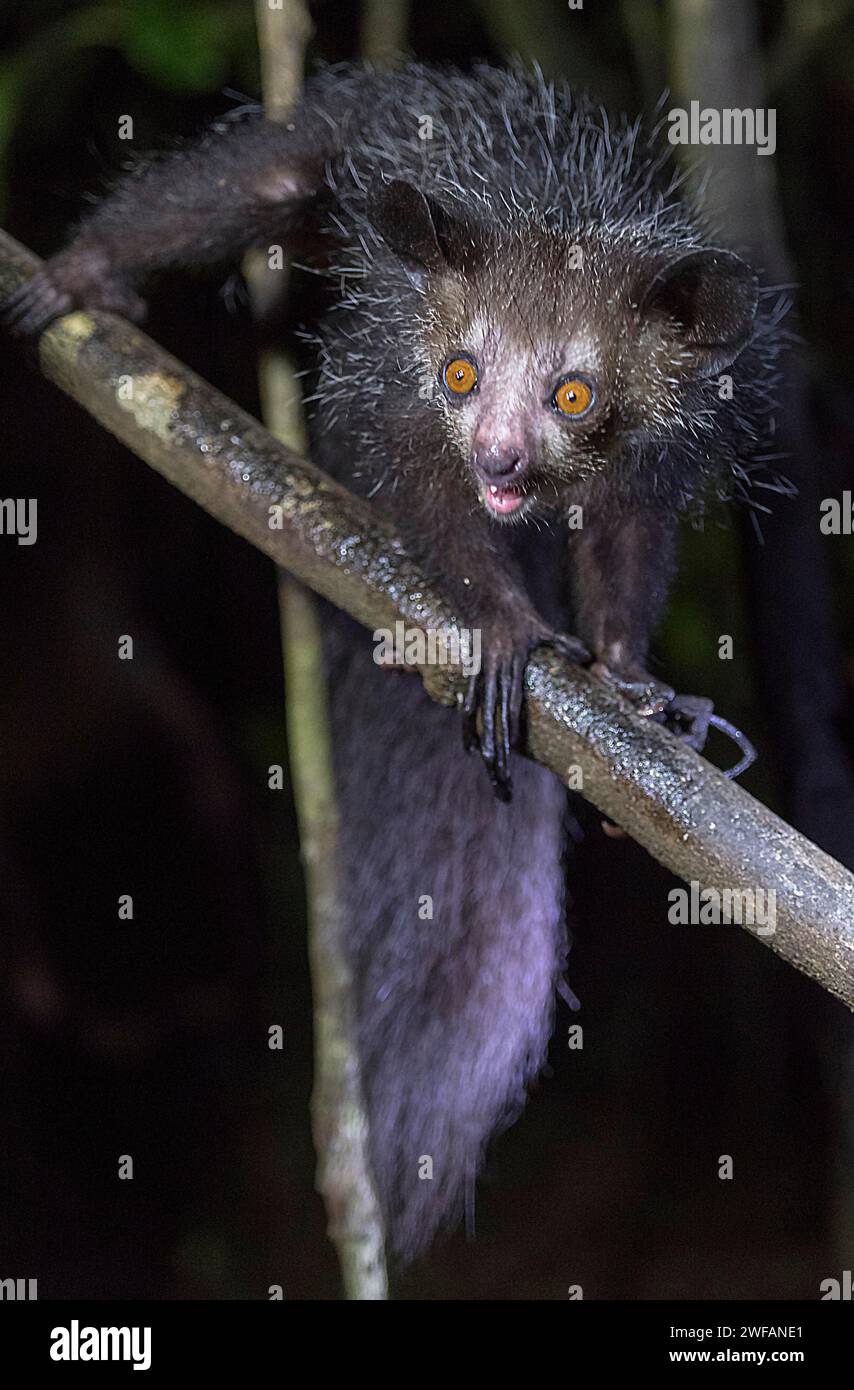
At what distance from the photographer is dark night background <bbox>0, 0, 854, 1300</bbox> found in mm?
2664

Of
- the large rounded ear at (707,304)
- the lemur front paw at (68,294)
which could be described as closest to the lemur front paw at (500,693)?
the large rounded ear at (707,304)

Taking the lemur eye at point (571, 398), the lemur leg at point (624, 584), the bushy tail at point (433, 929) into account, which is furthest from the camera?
the bushy tail at point (433, 929)

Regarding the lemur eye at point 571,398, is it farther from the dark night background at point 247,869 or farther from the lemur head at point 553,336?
the dark night background at point 247,869

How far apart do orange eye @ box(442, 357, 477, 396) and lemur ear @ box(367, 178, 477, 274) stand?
0.21 meters

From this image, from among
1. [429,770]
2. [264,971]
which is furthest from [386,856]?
[264,971]

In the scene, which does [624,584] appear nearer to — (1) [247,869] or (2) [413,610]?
(2) [413,610]

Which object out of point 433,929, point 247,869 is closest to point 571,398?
point 433,929

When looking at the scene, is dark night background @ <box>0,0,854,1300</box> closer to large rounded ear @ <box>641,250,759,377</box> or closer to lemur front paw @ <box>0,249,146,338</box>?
lemur front paw @ <box>0,249,146,338</box>

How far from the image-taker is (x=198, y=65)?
247 cm

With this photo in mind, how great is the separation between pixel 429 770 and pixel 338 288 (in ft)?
3.29

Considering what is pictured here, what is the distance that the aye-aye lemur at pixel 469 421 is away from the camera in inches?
75.7

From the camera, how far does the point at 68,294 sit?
→ 2.12 m
